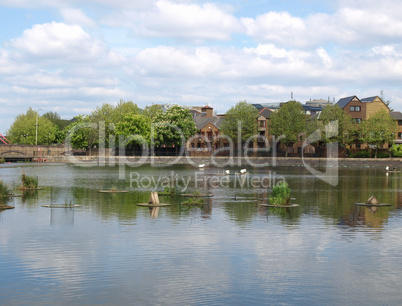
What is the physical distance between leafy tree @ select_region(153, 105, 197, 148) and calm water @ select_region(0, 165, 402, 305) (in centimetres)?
10832

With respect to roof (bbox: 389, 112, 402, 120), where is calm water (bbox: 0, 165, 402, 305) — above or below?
below

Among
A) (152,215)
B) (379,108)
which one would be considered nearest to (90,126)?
(379,108)

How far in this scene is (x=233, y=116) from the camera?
504ft

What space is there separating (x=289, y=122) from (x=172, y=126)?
34.0m

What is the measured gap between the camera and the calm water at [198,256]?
15719 millimetres

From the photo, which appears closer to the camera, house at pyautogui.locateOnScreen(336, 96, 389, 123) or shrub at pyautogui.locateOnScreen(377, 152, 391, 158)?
shrub at pyautogui.locateOnScreen(377, 152, 391, 158)

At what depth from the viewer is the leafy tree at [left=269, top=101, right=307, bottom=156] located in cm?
14288

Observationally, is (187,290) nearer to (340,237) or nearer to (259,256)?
(259,256)

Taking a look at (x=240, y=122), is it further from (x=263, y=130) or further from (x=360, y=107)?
(x=360, y=107)

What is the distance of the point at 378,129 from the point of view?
13938cm

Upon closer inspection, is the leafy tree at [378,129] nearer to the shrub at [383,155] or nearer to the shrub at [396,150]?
the shrub at [396,150]

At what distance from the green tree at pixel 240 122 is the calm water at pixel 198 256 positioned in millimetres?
116176

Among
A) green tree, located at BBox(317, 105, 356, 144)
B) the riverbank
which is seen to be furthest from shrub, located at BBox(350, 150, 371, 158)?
the riverbank

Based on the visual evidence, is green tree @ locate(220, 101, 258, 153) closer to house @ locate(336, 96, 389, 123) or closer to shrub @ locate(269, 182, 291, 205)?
house @ locate(336, 96, 389, 123)
